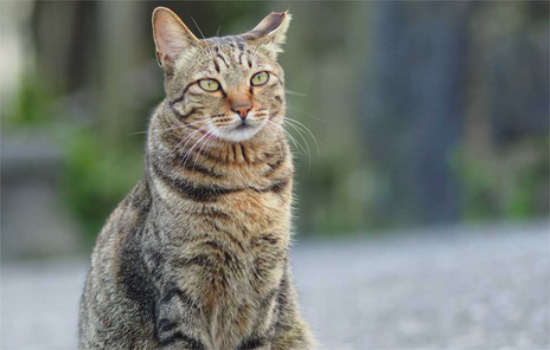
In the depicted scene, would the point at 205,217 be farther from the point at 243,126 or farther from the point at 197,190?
the point at 243,126

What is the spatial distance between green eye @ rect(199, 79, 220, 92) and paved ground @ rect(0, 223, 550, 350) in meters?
1.56

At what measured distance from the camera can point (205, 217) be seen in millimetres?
3449

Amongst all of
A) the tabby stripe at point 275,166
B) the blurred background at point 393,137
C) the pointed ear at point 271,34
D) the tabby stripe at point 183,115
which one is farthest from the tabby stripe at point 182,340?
the blurred background at point 393,137

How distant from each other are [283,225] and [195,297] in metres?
0.49

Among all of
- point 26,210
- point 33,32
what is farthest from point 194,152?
point 33,32

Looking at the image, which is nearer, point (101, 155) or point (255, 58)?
point (255, 58)

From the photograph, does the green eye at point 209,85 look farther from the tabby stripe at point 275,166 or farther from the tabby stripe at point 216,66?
the tabby stripe at point 275,166

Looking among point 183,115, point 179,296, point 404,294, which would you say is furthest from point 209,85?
point 404,294

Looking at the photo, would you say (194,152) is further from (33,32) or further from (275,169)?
(33,32)

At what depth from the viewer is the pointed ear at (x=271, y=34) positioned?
3770mm

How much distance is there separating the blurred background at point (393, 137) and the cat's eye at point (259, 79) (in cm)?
635

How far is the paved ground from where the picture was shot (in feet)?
15.8

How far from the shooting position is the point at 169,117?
12.0 ft

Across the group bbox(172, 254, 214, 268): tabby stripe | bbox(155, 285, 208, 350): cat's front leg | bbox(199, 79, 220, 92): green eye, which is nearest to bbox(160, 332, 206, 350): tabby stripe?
bbox(155, 285, 208, 350): cat's front leg
